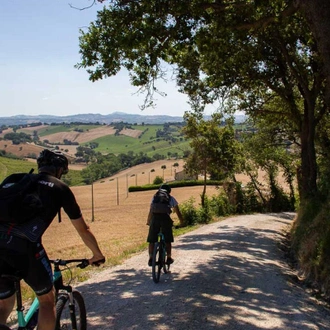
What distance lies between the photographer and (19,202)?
3.12m

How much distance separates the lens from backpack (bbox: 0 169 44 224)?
310cm

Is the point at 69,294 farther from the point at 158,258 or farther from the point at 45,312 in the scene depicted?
the point at 158,258

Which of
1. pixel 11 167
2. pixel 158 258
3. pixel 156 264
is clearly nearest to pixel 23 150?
pixel 11 167

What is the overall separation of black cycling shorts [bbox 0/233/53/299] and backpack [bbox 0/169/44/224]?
0.17 meters

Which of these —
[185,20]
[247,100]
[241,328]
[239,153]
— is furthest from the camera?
[239,153]

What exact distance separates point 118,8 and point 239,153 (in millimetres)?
20160

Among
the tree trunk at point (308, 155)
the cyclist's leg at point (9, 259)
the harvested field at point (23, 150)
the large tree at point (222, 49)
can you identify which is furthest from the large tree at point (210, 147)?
the harvested field at point (23, 150)

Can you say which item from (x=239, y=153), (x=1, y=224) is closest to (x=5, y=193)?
(x=1, y=224)

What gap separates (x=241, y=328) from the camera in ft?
16.9

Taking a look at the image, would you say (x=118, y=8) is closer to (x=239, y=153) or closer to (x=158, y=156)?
(x=239, y=153)

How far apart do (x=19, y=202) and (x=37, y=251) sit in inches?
17.3

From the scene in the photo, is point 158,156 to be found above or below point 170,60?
below

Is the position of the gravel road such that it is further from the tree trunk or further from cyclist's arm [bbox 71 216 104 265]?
the tree trunk

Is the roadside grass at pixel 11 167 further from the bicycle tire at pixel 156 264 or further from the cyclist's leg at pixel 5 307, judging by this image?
the cyclist's leg at pixel 5 307
